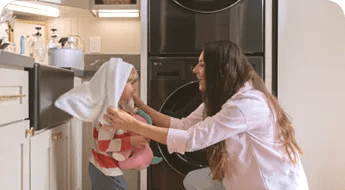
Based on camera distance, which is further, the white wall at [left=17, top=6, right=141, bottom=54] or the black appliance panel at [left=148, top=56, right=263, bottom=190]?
the white wall at [left=17, top=6, right=141, bottom=54]

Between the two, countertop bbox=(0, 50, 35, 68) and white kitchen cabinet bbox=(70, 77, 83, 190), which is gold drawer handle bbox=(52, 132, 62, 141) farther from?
countertop bbox=(0, 50, 35, 68)

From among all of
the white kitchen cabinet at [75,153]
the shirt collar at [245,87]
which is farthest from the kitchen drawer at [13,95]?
the shirt collar at [245,87]

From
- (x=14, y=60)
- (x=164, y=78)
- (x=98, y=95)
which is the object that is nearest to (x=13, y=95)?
(x=14, y=60)

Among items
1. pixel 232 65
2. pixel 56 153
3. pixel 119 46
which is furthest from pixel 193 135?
pixel 119 46

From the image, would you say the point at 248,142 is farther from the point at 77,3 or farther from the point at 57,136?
the point at 77,3

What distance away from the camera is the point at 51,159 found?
1.71 metres

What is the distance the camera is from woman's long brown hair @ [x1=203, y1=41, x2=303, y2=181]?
1656mm

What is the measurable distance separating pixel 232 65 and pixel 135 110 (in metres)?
0.53

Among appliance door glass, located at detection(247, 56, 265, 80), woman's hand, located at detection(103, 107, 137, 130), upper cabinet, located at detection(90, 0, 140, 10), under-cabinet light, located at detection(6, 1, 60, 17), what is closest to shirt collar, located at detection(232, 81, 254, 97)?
woman's hand, located at detection(103, 107, 137, 130)

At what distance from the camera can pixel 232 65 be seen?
1.68 m

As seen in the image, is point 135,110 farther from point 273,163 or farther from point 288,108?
point 288,108

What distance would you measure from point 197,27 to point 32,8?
1.17 m

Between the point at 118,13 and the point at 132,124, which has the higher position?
the point at 118,13

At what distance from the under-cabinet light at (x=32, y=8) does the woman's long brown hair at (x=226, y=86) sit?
1.56m
